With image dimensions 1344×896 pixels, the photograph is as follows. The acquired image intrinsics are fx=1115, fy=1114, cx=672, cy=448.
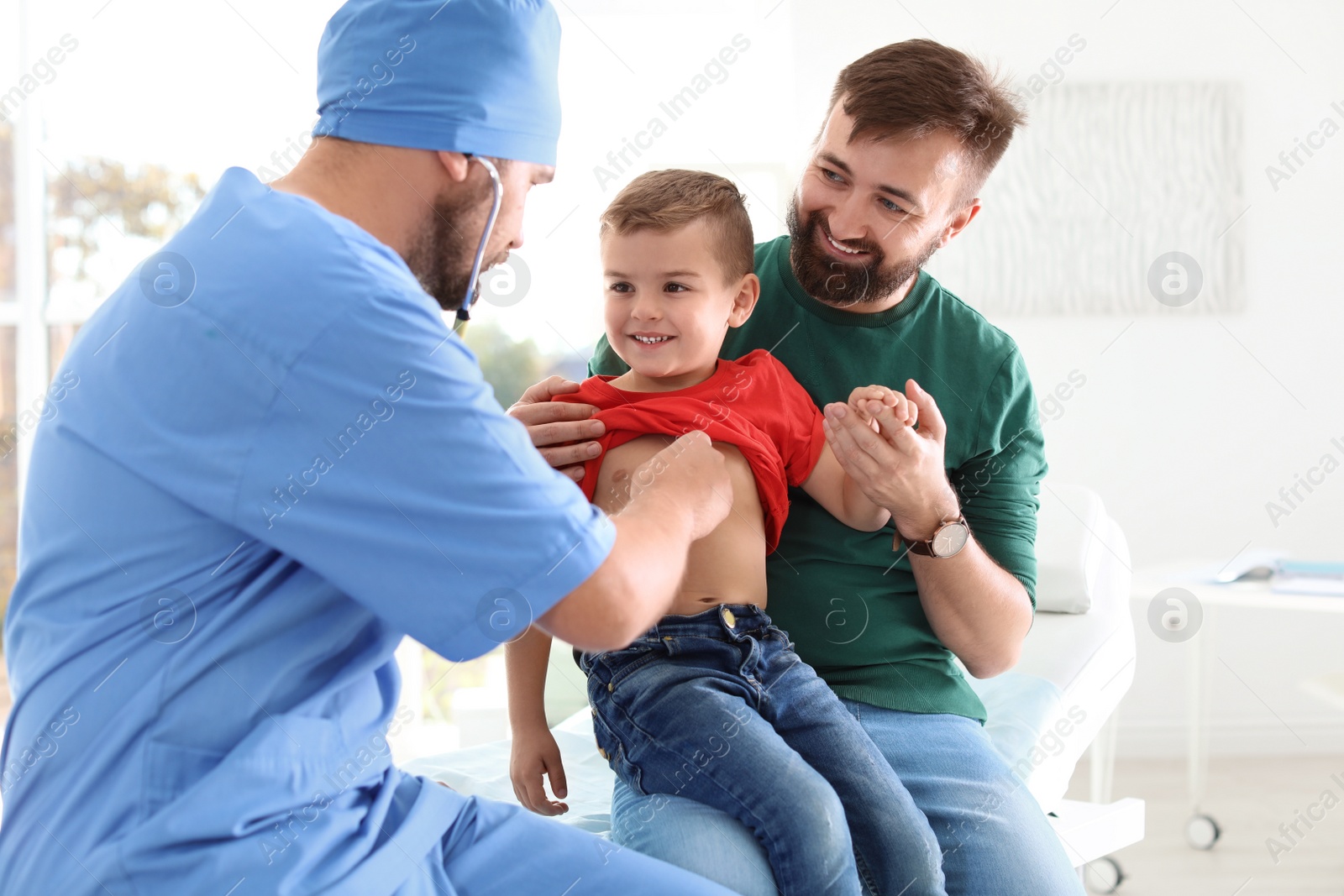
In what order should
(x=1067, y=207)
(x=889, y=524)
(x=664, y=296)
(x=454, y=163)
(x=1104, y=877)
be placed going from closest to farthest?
(x=454, y=163), (x=664, y=296), (x=889, y=524), (x=1104, y=877), (x=1067, y=207)

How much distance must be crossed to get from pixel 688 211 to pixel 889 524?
20.5 inches

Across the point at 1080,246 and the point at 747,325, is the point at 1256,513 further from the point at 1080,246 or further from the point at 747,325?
the point at 747,325

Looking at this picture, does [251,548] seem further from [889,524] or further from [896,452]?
[889,524]

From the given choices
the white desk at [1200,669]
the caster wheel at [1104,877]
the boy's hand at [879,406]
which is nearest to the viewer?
the boy's hand at [879,406]

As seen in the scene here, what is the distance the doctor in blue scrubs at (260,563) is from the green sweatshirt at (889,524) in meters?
0.53

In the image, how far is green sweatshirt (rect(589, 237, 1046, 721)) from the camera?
1.53 metres

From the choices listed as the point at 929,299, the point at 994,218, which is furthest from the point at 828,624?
the point at 994,218

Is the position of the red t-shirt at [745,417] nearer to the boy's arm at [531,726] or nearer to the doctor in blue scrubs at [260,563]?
the boy's arm at [531,726]

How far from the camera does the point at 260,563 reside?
3.17 feet

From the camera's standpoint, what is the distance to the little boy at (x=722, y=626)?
4.04 feet

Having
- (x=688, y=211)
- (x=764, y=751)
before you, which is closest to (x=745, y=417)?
(x=688, y=211)

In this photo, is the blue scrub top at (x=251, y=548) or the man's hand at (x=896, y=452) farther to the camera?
the man's hand at (x=896, y=452)

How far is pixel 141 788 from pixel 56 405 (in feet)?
1.18

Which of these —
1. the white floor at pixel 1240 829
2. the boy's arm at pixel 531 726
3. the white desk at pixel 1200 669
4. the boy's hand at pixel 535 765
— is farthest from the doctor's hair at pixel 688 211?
the white floor at pixel 1240 829
